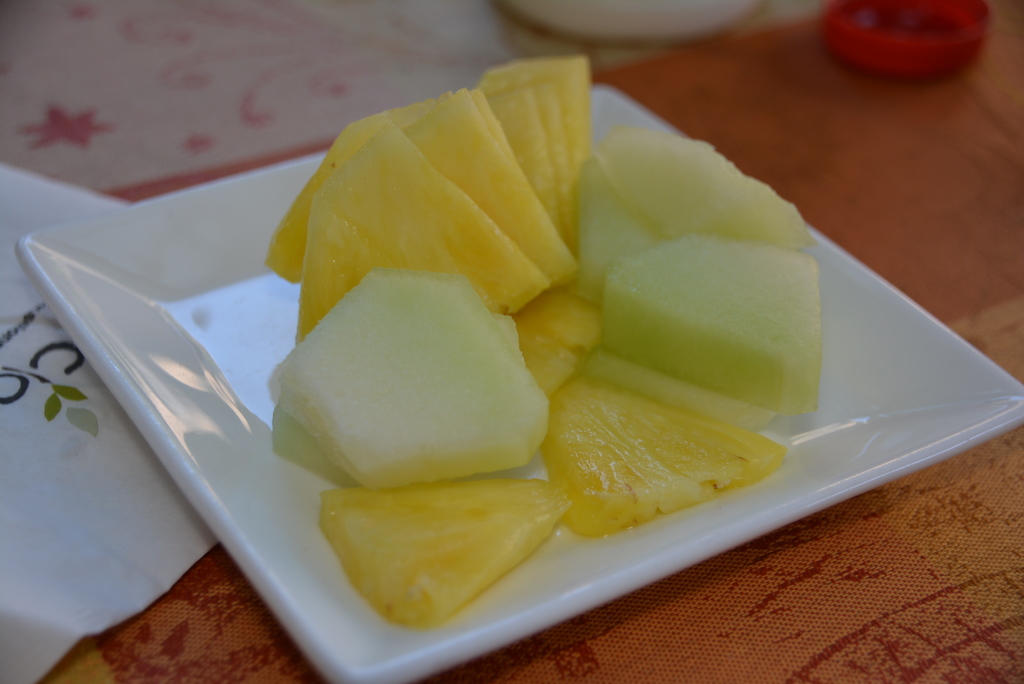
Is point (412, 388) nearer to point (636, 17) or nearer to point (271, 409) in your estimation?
point (271, 409)

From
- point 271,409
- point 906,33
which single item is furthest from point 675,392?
point 906,33

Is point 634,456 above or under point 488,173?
under

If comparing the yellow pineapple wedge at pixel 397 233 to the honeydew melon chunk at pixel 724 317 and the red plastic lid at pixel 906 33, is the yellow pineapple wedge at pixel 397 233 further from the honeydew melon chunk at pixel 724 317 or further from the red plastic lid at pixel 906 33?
the red plastic lid at pixel 906 33

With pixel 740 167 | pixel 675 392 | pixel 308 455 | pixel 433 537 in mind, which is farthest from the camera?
pixel 740 167

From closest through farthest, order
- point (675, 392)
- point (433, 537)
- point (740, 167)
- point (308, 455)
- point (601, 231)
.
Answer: point (433, 537) → point (308, 455) → point (675, 392) → point (601, 231) → point (740, 167)

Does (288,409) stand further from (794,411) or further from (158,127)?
(158,127)

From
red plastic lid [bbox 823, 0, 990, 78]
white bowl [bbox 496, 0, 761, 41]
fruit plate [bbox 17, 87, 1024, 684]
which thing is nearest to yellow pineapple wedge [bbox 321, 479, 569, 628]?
fruit plate [bbox 17, 87, 1024, 684]
